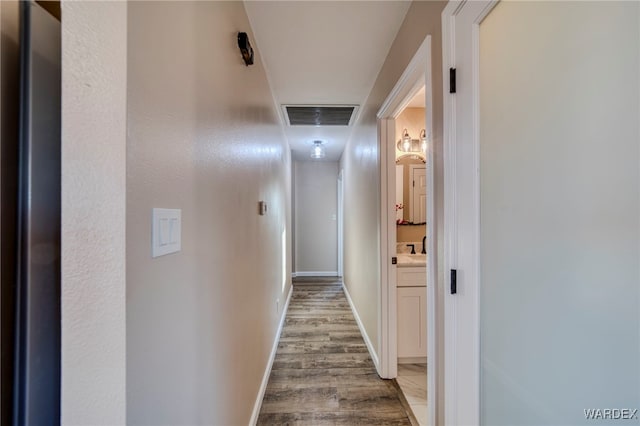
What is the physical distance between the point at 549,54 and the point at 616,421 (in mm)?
848

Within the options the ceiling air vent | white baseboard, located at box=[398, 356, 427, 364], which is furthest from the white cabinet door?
the ceiling air vent

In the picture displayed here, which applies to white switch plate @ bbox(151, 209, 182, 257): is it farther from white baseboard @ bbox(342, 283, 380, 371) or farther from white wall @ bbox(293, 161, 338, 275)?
white wall @ bbox(293, 161, 338, 275)

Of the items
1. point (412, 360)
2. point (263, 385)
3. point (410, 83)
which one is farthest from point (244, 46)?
point (412, 360)

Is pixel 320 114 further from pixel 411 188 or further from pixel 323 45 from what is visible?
pixel 411 188

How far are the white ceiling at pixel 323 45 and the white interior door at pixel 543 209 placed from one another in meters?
0.69

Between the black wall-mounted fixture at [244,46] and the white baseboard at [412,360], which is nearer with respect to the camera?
the black wall-mounted fixture at [244,46]

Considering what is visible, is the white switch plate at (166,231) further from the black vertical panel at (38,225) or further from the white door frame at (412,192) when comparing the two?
the white door frame at (412,192)

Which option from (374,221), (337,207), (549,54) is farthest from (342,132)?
(549,54)

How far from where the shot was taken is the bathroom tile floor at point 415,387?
1799 millimetres

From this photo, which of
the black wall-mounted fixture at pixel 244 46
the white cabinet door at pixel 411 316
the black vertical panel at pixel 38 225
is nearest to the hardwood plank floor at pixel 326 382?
the white cabinet door at pixel 411 316

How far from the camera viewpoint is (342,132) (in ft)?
12.5

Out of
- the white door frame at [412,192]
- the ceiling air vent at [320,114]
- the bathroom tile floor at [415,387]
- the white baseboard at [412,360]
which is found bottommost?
the bathroom tile floor at [415,387]

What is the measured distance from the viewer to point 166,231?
667 millimetres

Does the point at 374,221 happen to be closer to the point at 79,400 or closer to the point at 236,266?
the point at 236,266
